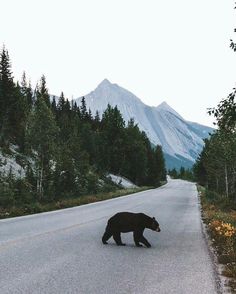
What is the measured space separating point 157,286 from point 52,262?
8.58ft

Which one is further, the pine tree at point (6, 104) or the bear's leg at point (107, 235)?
the pine tree at point (6, 104)

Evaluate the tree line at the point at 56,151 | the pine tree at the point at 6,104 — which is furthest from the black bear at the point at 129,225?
the pine tree at the point at 6,104

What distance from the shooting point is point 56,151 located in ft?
136

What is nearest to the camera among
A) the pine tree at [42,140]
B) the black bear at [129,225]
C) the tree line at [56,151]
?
the black bear at [129,225]

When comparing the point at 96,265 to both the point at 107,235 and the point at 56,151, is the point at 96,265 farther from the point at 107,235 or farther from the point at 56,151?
the point at 56,151

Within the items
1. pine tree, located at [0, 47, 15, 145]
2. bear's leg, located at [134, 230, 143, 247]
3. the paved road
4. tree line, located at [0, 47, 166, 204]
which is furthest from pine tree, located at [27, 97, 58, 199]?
bear's leg, located at [134, 230, 143, 247]

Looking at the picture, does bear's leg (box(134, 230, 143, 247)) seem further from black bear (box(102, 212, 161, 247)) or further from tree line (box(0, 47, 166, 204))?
tree line (box(0, 47, 166, 204))

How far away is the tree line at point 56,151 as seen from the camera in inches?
1534

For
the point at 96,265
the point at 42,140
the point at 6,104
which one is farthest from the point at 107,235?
the point at 6,104

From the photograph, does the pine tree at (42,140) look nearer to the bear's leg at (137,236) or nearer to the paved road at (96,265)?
the paved road at (96,265)

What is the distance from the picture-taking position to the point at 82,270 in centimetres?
847

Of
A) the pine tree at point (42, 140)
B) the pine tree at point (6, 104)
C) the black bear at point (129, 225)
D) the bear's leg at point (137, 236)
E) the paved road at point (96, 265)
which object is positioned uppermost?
the pine tree at point (6, 104)

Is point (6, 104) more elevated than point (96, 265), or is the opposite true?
point (6, 104)

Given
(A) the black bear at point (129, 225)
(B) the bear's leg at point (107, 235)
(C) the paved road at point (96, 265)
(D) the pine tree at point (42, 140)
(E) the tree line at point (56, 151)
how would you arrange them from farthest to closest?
(D) the pine tree at point (42, 140)
(E) the tree line at point (56, 151)
(B) the bear's leg at point (107, 235)
(A) the black bear at point (129, 225)
(C) the paved road at point (96, 265)
